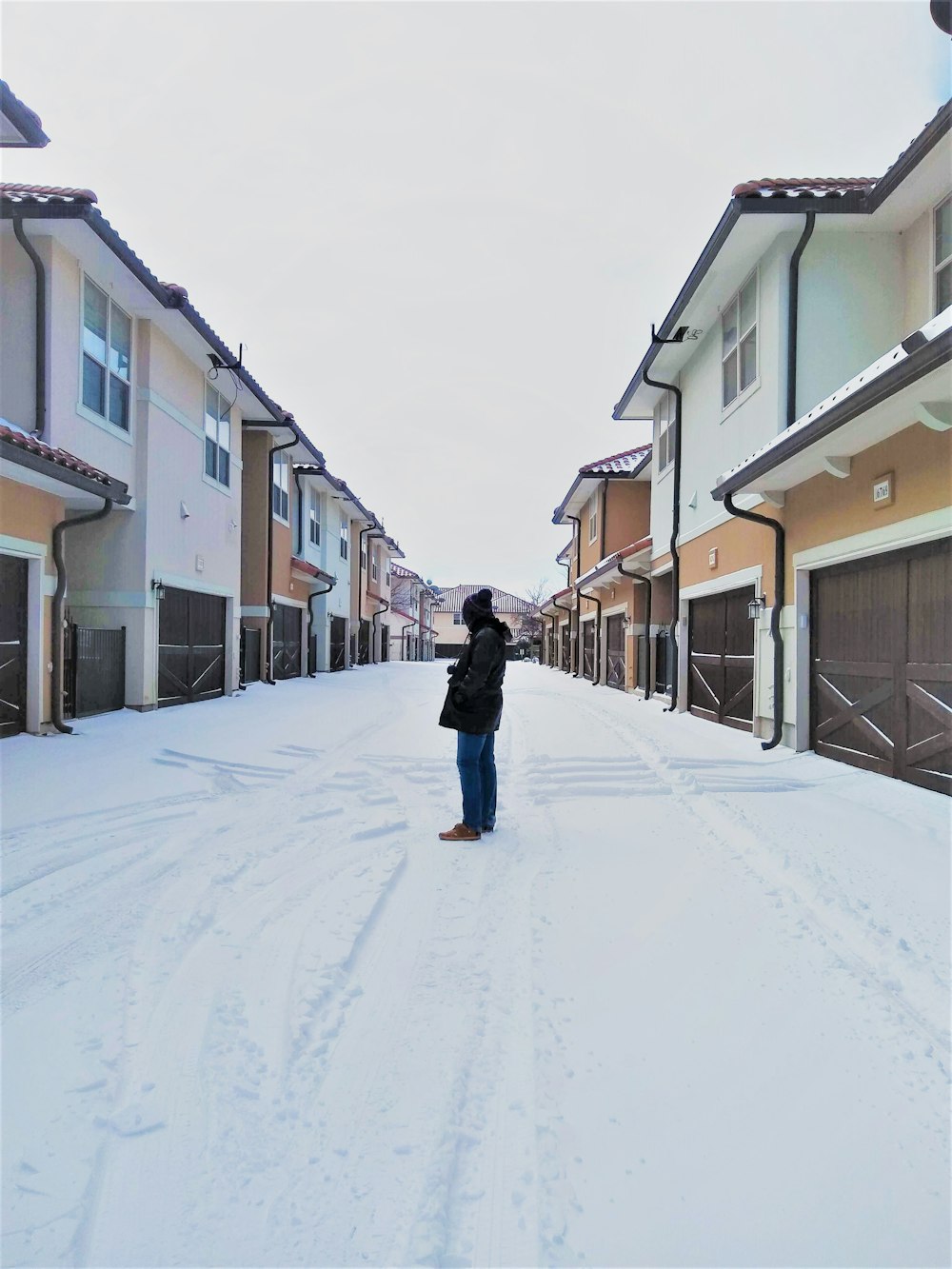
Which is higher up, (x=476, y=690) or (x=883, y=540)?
(x=883, y=540)

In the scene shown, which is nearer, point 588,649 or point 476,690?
point 476,690

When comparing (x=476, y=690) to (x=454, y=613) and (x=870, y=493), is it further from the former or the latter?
(x=454, y=613)

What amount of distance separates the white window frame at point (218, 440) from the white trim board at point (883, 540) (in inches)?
403

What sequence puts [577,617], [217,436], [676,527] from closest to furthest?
[676,527], [217,436], [577,617]

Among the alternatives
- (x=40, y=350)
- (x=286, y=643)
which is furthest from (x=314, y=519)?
(x=40, y=350)

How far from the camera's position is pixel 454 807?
16.4 feet

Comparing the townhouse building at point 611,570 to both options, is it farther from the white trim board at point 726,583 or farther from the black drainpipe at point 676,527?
the white trim board at point 726,583

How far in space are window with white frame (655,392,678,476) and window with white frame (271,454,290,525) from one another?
9.14 m

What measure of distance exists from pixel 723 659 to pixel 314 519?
1486cm

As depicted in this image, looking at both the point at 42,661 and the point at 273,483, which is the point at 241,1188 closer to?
the point at 42,661

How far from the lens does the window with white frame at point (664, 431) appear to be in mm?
12552

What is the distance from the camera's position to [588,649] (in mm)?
21828

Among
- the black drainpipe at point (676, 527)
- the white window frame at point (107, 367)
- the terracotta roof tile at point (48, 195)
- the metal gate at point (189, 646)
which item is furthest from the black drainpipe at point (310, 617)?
the terracotta roof tile at point (48, 195)

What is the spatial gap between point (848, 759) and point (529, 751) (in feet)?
10.3
